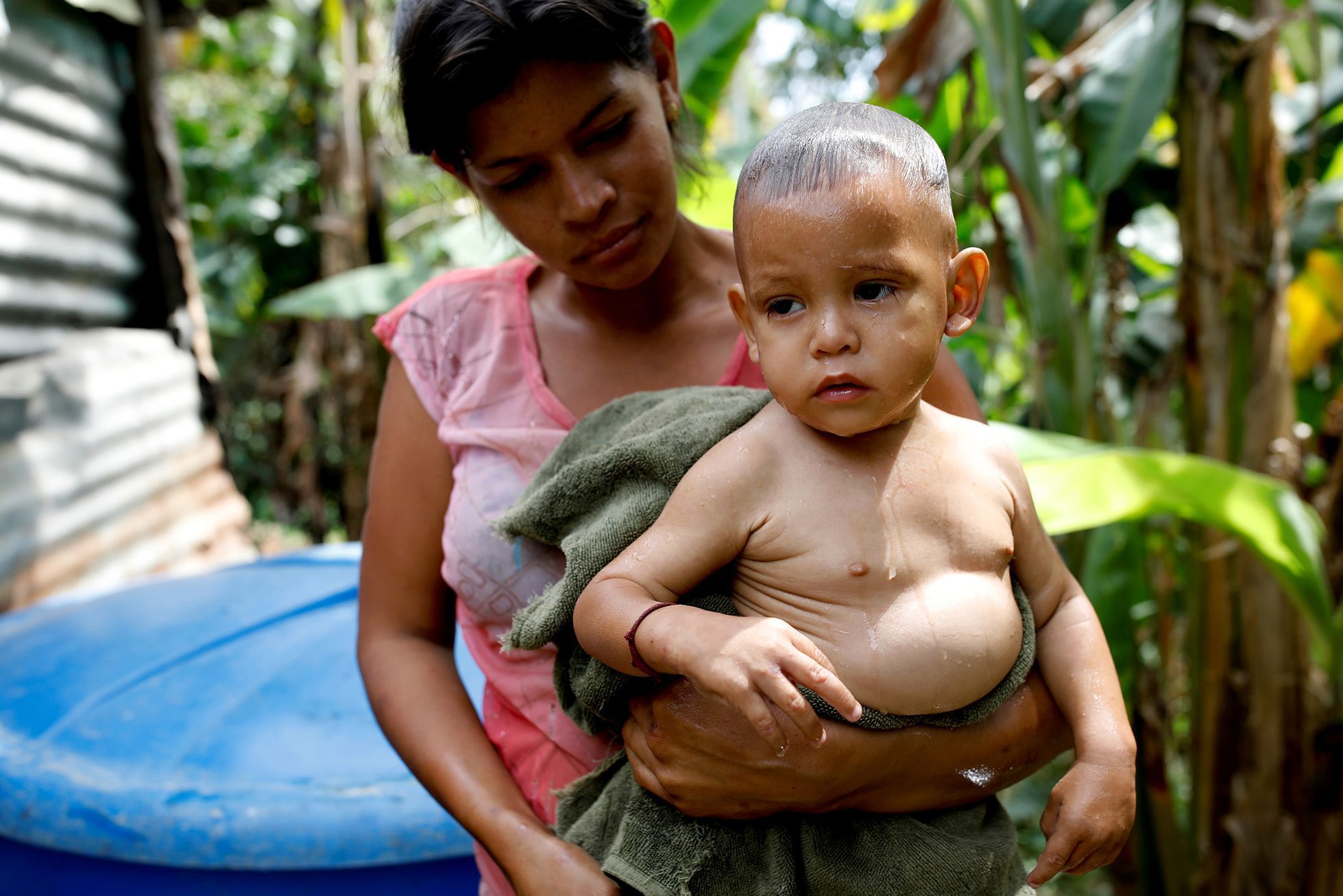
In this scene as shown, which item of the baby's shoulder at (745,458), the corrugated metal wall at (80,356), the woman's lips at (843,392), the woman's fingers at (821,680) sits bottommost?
the corrugated metal wall at (80,356)

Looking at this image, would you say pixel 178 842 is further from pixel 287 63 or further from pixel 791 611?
pixel 287 63

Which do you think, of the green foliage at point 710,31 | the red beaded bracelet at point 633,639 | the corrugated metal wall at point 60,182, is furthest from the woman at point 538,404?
the corrugated metal wall at point 60,182

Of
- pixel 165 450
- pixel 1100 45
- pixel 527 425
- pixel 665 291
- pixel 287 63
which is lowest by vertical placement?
pixel 165 450

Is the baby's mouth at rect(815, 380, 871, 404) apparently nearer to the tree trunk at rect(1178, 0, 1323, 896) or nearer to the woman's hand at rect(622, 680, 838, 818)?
the woman's hand at rect(622, 680, 838, 818)

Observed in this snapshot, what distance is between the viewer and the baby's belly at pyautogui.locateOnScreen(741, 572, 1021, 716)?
106 cm

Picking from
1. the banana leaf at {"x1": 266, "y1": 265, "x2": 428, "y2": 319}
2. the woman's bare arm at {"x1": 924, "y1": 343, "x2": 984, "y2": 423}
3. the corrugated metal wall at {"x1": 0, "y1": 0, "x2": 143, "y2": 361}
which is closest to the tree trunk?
the woman's bare arm at {"x1": 924, "y1": 343, "x2": 984, "y2": 423}

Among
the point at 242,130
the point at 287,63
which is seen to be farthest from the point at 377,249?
the point at 242,130

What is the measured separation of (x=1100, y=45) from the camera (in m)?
2.59

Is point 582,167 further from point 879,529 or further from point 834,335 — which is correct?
point 879,529

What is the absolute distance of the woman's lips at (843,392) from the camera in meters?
1.03

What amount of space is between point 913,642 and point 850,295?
35 cm

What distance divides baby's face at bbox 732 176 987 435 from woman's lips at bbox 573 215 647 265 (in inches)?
13.6

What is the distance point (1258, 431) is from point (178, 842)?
229cm

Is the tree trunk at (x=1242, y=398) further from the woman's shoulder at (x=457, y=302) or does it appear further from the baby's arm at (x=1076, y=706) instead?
the woman's shoulder at (x=457, y=302)
